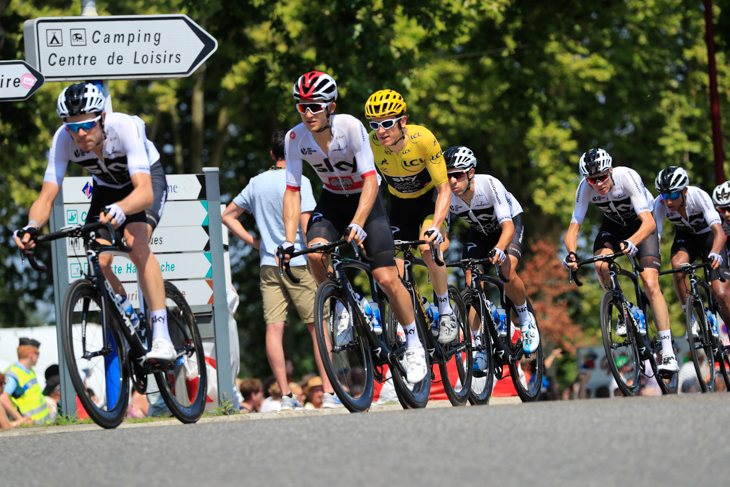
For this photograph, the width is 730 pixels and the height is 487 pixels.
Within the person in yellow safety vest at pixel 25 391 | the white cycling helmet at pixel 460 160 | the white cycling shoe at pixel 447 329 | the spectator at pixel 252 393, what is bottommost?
the spectator at pixel 252 393

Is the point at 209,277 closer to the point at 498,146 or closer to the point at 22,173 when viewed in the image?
the point at 22,173

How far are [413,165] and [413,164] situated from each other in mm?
17

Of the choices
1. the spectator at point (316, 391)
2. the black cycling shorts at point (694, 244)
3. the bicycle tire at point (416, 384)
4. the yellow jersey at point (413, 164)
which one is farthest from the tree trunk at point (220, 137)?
the bicycle tire at point (416, 384)

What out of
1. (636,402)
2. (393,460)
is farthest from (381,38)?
(393,460)

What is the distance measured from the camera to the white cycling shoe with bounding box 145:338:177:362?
20.9 ft

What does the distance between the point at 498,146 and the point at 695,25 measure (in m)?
5.60

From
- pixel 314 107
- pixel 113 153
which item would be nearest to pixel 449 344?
pixel 314 107

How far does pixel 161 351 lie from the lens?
6406 millimetres

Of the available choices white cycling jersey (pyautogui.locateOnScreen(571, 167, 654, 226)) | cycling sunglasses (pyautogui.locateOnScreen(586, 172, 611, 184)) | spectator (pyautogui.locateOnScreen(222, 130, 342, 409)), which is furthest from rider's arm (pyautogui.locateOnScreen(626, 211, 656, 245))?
spectator (pyautogui.locateOnScreen(222, 130, 342, 409))

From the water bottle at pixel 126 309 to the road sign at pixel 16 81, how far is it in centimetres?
332

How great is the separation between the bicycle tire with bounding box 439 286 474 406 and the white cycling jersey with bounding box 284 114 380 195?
173 centimetres

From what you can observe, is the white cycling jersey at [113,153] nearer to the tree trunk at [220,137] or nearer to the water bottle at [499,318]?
the water bottle at [499,318]

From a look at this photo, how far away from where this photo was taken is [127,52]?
27.0ft

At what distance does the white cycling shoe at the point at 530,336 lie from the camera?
9.05m
